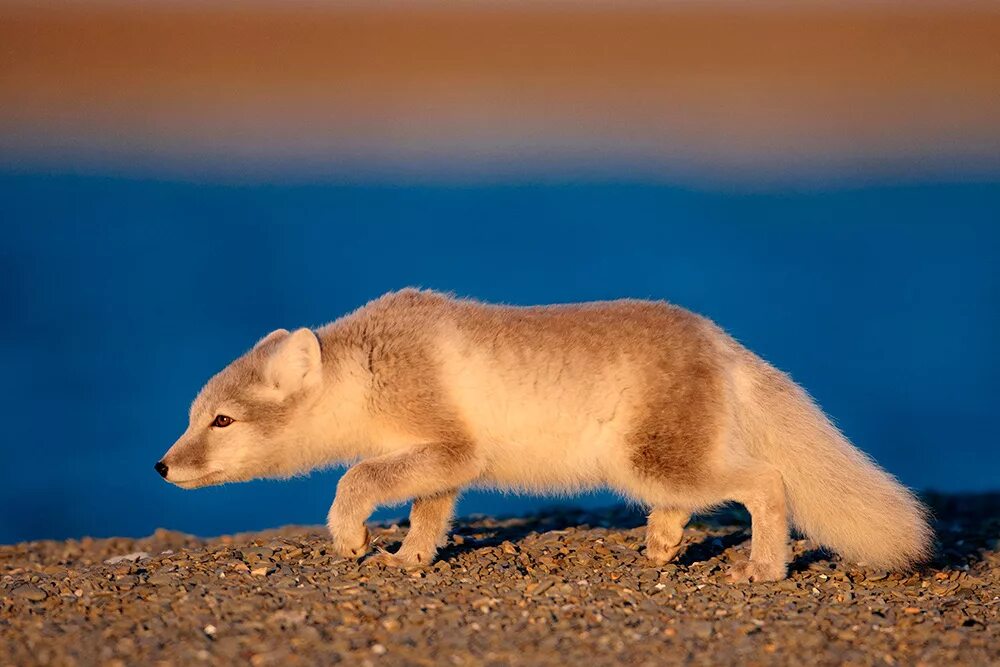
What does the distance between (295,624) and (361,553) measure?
1244 mm

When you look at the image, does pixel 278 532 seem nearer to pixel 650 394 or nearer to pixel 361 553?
pixel 361 553

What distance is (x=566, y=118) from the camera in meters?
41.3

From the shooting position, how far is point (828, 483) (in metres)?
7.49

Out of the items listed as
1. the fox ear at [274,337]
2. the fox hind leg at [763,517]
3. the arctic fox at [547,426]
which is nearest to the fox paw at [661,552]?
the arctic fox at [547,426]

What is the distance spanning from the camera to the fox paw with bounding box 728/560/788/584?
7.29m

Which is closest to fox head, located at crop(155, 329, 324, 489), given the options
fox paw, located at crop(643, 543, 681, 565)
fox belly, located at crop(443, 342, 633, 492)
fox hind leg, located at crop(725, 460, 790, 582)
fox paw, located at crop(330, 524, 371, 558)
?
fox paw, located at crop(330, 524, 371, 558)

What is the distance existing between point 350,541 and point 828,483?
258 cm

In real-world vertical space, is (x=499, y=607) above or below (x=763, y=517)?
below

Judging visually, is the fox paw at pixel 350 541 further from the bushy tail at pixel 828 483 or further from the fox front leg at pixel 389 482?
the bushy tail at pixel 828 483

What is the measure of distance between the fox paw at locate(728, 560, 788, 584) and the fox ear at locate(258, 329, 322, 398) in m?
2.47

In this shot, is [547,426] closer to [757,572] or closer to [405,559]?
[405,559]

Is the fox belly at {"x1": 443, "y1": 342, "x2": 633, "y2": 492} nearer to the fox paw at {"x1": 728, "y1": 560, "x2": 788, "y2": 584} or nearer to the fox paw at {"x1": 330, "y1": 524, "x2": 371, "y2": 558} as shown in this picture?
the fox paw at {"x1": 330, "y1": 524, "x2": 371, "y2": 558}

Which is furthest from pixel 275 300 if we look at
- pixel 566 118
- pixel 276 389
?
pixel 566 118

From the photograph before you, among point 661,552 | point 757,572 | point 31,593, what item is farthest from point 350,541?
point 757,572
